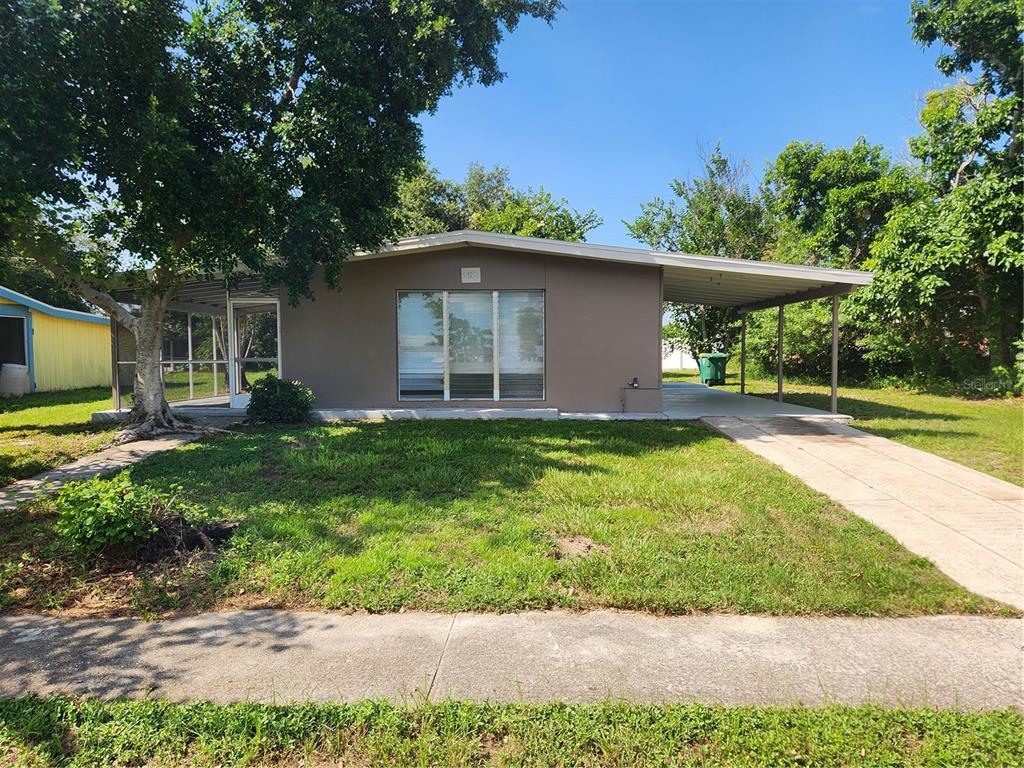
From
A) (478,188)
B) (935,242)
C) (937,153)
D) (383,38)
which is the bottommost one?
(935,242)

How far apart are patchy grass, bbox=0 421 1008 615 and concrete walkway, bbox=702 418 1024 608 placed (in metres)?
0.26

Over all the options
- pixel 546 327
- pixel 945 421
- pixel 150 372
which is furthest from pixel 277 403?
pixel 945 421

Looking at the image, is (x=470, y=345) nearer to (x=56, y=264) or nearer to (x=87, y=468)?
(x=87, y=468)

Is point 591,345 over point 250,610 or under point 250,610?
over

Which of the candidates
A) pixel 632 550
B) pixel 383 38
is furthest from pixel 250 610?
pixel 383 38

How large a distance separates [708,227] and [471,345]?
1800 cm

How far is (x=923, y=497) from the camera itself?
521 cm

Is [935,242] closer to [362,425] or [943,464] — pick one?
[943,464]

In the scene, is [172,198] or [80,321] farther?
[80,321]

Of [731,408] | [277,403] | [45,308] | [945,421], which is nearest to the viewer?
[277,403]

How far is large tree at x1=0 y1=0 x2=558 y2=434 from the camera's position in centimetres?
659

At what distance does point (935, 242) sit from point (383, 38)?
13.8m

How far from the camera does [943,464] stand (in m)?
6.54

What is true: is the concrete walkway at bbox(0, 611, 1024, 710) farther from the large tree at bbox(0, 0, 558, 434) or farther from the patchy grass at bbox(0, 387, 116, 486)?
the large tree at bbox(0, 0, 558, 434)
